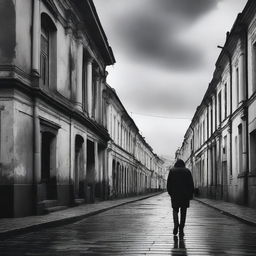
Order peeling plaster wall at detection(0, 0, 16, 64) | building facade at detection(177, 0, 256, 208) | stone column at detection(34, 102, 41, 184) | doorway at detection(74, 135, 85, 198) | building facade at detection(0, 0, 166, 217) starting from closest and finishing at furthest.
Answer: building facade at detection(0, 0, 166, 217) → peeling plaster wall at detection(0, 0, 16, 64) → stone column at detection(34, 102, 41, 184) → building facade at detection(177, 0, 256, 208) → doorway at detection(74, 135, 85, 198)

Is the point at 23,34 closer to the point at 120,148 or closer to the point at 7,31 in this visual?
the point at 7,31

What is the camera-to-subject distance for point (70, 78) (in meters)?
22.0

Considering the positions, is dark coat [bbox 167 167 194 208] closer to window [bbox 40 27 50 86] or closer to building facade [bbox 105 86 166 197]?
window [bbox 40 27 50 86]

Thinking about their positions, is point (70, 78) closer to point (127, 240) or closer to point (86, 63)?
point (86, 63)

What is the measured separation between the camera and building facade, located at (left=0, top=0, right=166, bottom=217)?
1421cm

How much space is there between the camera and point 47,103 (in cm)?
1738

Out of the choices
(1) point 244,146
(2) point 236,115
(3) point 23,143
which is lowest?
(3) point 23,143

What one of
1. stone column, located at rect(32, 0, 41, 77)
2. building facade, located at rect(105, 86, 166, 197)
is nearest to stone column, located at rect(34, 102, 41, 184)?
stone column, located at rect(32, 0, 41, 77)

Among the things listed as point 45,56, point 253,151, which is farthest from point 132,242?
point 253,151

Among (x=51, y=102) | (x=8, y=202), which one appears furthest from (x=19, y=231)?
(x=51, y=102)

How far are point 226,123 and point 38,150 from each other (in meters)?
16.1

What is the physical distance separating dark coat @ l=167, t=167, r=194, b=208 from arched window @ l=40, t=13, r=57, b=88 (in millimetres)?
8554

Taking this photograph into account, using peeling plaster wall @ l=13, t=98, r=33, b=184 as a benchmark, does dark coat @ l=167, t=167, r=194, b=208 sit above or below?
below

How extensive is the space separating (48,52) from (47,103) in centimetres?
254
